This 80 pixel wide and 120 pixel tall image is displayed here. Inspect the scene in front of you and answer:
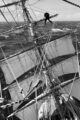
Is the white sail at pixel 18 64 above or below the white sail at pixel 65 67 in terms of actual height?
above

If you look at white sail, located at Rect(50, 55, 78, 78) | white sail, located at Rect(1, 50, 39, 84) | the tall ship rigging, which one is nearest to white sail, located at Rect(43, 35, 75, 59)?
the tall ship rigging

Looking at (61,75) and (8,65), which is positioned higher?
(8,65)

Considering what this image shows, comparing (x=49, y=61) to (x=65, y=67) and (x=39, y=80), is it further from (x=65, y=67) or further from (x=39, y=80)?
(x=39, y=80)

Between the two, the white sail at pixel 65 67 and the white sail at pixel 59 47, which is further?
the white sail at pixel 59 47

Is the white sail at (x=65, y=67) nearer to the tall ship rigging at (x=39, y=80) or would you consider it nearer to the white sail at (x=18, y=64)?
the tall ship rigging at (x=39, y=80)

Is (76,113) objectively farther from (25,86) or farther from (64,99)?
(25,86)

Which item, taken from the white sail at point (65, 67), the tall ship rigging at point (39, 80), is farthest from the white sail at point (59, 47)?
the white sail at point (65, 67)

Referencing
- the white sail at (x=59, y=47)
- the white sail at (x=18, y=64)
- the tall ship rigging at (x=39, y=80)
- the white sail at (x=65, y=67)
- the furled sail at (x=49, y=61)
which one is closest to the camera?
the tall ship rigging at (x=39, y=80)

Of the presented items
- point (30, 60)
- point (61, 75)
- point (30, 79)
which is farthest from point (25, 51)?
point (61, 75)

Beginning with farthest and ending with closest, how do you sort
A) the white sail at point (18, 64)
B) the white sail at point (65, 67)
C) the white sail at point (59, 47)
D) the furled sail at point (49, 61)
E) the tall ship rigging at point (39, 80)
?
the white sail at point (59, 47) < the white sail at point (65, 67) < the white sail at point (18, 64) < the furled sail at point (49, 61) < the tall ship rigging at point (39, 80)
